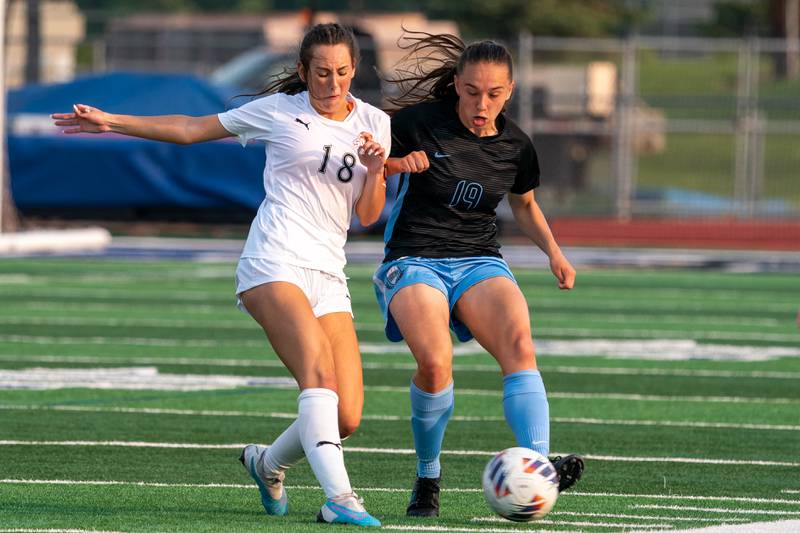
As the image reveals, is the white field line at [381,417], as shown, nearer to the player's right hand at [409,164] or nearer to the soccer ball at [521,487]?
the player's right hand at [409,164]

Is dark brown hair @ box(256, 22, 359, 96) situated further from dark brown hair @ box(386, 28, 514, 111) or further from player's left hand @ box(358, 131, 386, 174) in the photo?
dark brown hair @ box(386, 28, 514, 111)

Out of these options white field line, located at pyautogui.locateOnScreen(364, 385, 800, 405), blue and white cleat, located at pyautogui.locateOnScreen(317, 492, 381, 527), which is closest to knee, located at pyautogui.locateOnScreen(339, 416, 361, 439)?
blue and white cleat, located at pyautogui.locateOnScreen(317, 492, 381, 527)

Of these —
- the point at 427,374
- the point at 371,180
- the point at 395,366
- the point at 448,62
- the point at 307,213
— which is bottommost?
the point at 395,366

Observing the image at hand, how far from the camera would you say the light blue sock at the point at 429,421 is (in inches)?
279

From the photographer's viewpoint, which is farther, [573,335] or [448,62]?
[573,335]

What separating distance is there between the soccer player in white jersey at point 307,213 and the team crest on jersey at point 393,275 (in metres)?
0.33

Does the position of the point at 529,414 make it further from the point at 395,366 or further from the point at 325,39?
the point at 395,366

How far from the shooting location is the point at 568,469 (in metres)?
6.61

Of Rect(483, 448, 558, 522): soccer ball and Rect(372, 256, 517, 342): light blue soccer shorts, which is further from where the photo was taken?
Rect(372, 256, 517, 342): light blue soccer shorts

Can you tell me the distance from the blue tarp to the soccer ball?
68.5 ft

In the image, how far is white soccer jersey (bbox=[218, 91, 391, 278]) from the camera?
6.78 m

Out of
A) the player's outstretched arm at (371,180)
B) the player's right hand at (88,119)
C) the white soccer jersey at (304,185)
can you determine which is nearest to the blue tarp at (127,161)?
the player's right hand at (88,119)

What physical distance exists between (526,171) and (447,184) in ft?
1.26

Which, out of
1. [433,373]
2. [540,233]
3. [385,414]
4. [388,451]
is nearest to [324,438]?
[433,373]
